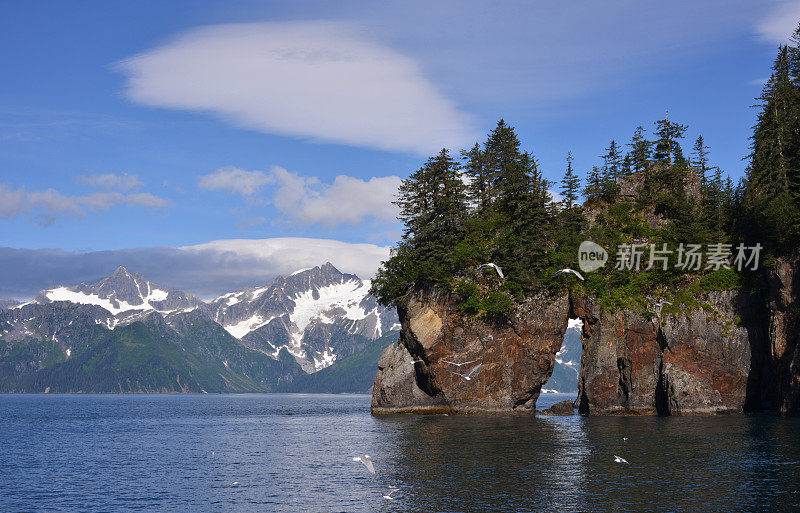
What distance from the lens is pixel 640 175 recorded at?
12669 centimetres

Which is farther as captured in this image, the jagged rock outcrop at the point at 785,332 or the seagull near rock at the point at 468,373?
the seagull near rock at the point at 468,373

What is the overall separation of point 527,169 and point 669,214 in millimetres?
27412

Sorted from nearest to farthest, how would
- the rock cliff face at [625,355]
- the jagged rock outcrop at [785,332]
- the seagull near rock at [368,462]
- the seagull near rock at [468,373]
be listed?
the seagull near rock at [368,462] → the jagged rock outcrop at [785,332] → the rock cliff face at [625,355] → the seagull near rock at [468,373]

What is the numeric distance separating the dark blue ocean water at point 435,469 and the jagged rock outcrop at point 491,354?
1986 centimetres

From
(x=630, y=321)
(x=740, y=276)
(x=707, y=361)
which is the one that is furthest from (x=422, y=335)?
(x=740, y=276)

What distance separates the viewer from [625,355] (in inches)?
4235

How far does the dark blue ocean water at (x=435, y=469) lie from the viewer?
4384 cm

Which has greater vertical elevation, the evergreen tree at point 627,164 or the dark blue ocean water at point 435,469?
the evergreen tree at point 627,164

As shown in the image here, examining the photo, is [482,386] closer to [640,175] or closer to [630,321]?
[630,321]

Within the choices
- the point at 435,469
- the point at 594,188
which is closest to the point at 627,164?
the point at 594,188

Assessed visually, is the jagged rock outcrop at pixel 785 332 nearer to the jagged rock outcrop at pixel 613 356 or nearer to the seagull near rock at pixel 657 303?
the jagged rock outcrop at pixel 613 356

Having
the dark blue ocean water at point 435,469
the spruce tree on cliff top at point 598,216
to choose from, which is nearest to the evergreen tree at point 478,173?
the spruce tree on cliff top at point 598,216

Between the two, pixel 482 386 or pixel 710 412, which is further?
pixel 482 386

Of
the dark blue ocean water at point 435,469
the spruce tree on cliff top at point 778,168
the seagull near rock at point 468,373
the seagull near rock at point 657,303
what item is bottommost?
the dark blue ocean water at point 435,469
